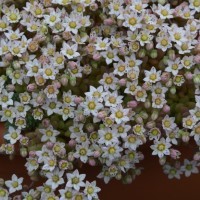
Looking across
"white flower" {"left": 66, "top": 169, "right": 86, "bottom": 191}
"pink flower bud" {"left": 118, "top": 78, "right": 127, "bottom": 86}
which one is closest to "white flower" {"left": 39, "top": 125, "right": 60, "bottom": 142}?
"white flower" {"left": 66, "top": 169, "right": 86, "bottom": 191}

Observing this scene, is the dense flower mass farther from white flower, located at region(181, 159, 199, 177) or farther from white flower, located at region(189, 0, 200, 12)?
white flower, located at region(181, 159, 199, 177)

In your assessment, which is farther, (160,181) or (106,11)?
(160,181)

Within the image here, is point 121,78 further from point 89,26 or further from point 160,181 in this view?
point 160,181

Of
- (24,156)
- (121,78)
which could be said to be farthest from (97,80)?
(24,156)

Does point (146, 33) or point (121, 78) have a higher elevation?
point (146, 33)

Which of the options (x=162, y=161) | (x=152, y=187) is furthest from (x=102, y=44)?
(x=152, y=187)

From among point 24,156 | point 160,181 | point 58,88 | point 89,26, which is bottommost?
point 160,181

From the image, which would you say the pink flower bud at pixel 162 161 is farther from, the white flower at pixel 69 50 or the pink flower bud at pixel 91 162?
the white flower at pixel 69 50
